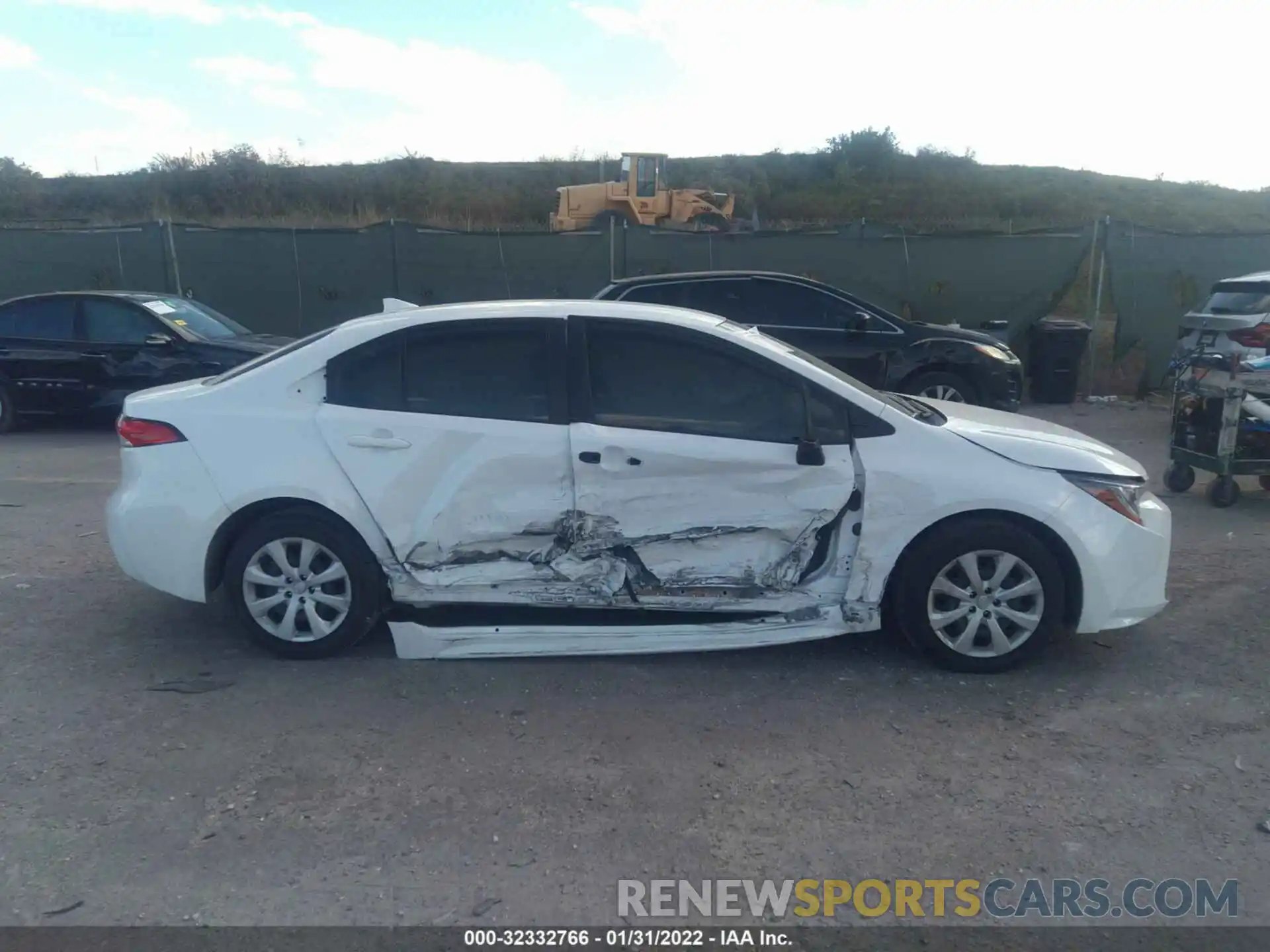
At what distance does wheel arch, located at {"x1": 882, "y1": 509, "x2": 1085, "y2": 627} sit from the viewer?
4672 millimetres

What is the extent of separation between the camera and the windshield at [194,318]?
11664 millimetres

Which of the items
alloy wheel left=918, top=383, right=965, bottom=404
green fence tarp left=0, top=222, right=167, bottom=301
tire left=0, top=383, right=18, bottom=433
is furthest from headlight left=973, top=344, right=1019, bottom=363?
green fence tarp left=0, top=222, right=167, bottom=301

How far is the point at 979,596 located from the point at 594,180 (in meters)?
46.0

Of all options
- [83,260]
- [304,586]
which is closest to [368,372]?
[304,586]

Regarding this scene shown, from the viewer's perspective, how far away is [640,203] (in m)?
29.0

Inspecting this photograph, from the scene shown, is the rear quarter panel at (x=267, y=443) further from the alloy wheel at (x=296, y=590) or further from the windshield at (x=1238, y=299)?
the windshield at (x=1238, y=299)

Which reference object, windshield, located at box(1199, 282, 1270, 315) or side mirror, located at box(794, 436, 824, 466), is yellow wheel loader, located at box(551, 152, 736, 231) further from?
side mirror, located at box(794, 436, 824, 466)

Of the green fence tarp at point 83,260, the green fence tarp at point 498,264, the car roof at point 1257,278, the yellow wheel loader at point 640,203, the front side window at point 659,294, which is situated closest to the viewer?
the front side window at point 659,294

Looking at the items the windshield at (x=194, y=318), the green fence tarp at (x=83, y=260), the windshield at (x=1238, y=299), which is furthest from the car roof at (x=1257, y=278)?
the green fence tarp at (x=83, y=260)

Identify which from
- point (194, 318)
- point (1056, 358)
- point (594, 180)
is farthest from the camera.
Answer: point (594, 180)

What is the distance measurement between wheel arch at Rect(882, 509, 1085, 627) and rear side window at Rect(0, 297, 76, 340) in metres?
10.4

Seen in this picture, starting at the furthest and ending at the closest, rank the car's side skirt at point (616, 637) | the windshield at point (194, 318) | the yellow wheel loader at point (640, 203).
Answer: the yellow wheel loader at point (640, 203)
the windshield at point (194, 318)
the car's side skirt at point (616, 637)

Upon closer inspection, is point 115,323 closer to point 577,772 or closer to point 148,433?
point 148,433

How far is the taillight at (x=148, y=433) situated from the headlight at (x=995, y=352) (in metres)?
8.26
